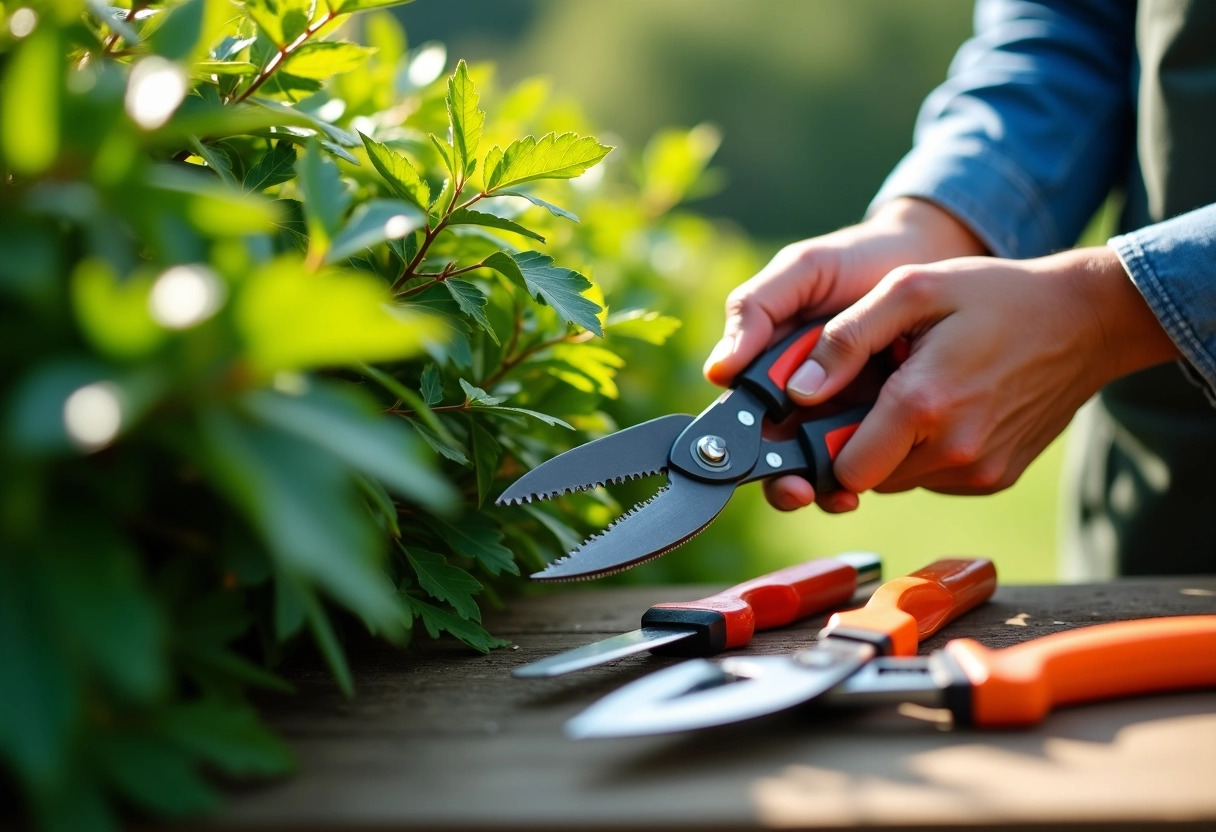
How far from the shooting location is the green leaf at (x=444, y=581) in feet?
3.36

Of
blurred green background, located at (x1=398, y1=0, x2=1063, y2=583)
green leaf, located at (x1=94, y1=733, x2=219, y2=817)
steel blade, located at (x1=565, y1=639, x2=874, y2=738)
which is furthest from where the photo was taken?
blurred green background, located at (x1=398, y1=0, x2=1063, y2=583)

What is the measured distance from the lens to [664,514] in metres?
1.22

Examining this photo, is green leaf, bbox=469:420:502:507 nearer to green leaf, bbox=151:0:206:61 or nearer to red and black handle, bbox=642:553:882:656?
red and black handle, bbox=642:553:882:656

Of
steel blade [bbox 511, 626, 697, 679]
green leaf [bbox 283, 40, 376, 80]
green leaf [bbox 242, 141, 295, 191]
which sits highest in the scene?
green leaf [bbox 283, 40, 376, 80]

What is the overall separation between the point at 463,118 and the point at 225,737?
0.63 m

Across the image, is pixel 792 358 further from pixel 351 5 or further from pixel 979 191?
pixel 351 5

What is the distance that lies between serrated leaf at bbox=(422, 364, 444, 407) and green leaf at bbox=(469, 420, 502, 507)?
0.09 metres

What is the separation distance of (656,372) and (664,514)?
1211 millimetres

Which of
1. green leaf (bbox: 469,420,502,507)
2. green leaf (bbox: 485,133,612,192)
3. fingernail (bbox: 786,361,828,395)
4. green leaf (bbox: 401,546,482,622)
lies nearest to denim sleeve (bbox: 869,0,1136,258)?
fingernail (bbox: 786,361,828,395)

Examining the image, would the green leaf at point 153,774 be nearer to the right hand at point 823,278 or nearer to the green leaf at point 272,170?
the green leaf at point 272,170

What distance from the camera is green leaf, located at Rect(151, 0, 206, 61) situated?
2.31ft

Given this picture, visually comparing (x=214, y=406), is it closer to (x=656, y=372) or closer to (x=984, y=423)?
(x=984, y=423)

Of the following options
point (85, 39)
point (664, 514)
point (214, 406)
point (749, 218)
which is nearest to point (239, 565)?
point (214, 406)

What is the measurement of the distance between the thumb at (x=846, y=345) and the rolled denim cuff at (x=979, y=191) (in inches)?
19.3
